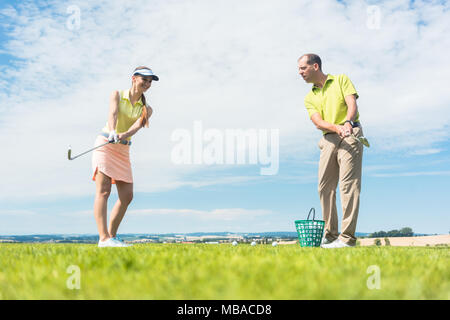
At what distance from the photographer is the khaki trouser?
5.82 meters

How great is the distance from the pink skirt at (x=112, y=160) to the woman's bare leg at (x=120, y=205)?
11 centimetres

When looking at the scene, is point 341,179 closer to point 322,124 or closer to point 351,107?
point 322,124

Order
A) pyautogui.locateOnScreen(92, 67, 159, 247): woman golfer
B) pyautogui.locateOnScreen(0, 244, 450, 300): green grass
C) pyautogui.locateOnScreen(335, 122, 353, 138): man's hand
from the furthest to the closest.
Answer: pyautogui.locateOnScreen(335, 122, 353, 138): man's hand → pyautogui.locateOnScreen(92, 67, 159, 247): woman golfer → pyautogui.locateOnScreen(0, 244, 450, 300): green grass

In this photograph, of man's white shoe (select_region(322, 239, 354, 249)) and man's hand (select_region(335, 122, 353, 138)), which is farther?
man's white shoe (select_region(322, 239, 354, 249))

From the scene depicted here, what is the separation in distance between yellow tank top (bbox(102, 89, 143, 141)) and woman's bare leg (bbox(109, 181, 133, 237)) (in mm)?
698

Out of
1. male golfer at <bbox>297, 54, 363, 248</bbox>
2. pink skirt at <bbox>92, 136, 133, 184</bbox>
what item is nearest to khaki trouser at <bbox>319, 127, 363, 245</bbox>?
male golfer at <bbox>297, 54, 363, 248</bbox>

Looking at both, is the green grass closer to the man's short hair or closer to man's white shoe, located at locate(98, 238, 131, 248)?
man's white shoe, located at locate(98, 238, 131, 248)

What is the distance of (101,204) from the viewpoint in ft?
18.1

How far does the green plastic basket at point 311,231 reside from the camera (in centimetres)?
584
